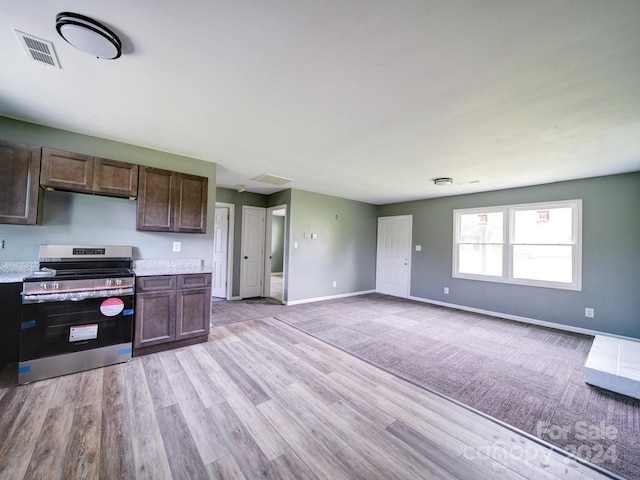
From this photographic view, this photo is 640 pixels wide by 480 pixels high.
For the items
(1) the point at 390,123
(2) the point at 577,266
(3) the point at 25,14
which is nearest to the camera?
(3) the point at 25,14

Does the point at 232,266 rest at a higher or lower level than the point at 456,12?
lower

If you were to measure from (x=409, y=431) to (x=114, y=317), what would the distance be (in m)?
2.95

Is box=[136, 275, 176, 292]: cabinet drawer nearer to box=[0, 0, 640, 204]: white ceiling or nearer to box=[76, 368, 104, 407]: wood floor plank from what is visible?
box=[76, 368, 104, 407]: wood floor plank

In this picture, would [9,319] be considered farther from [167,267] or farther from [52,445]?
[52,445]

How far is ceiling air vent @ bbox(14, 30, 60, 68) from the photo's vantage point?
1.52 metres

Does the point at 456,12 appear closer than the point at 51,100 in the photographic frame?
Yes

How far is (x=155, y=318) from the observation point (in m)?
2.85

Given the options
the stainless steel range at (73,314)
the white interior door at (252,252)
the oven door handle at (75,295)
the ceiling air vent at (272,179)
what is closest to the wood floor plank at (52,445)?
the stainless steel range at (73,314)

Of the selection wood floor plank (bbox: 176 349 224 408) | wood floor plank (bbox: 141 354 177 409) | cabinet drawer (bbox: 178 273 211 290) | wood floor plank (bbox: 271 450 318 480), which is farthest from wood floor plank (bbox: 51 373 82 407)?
wood floor plank (bbox: 271 450 318 480)

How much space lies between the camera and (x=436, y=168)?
373cm

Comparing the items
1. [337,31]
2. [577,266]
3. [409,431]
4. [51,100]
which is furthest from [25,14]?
[577,266]

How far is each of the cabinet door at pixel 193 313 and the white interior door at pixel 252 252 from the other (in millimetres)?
2570

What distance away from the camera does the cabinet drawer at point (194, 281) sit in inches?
119

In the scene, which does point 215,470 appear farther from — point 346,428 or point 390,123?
point 390,123
